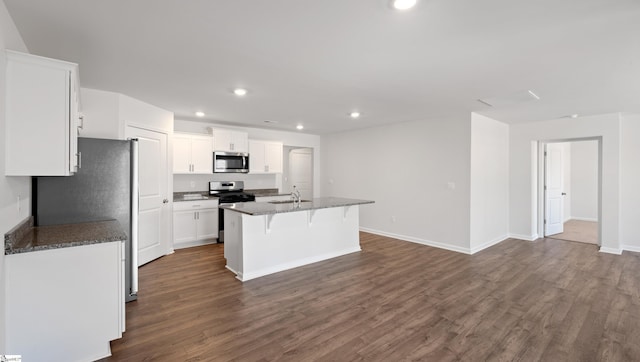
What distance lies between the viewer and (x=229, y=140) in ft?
19.4

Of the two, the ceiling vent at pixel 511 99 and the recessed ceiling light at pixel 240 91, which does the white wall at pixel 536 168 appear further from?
the recessed ceiling light at pixel 240 91

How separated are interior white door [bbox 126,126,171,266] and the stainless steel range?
1.00 m

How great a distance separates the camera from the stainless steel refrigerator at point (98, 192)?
2719mm

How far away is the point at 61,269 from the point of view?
6.44 ft

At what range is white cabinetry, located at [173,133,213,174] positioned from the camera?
5305mm

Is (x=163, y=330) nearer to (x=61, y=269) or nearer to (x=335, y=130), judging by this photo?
(x=61, y=269)

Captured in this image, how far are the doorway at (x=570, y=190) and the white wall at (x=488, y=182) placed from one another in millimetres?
854

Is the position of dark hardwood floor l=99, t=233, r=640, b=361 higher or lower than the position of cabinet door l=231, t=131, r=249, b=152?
lower

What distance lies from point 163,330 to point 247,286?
1100 millimetres

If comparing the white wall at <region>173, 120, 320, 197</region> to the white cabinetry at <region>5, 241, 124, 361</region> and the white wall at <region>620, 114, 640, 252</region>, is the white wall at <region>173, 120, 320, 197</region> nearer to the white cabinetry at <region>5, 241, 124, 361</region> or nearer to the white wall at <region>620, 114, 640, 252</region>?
the white cabinetry at <region>5, 241, 124, 361</region>

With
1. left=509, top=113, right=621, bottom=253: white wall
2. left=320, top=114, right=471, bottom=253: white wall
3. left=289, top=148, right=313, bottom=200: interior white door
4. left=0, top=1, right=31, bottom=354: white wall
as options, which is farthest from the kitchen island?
left=289, top=148, right=313, bottom=200: interior white door

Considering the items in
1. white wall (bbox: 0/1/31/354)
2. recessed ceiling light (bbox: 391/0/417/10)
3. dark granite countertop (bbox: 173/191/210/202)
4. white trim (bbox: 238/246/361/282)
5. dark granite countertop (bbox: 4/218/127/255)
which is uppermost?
recessed ceiling light (bbox: 391/0/417/10)

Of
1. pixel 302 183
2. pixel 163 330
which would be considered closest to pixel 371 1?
pixel 163 330

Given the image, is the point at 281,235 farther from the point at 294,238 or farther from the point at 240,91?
the point at 240,91
